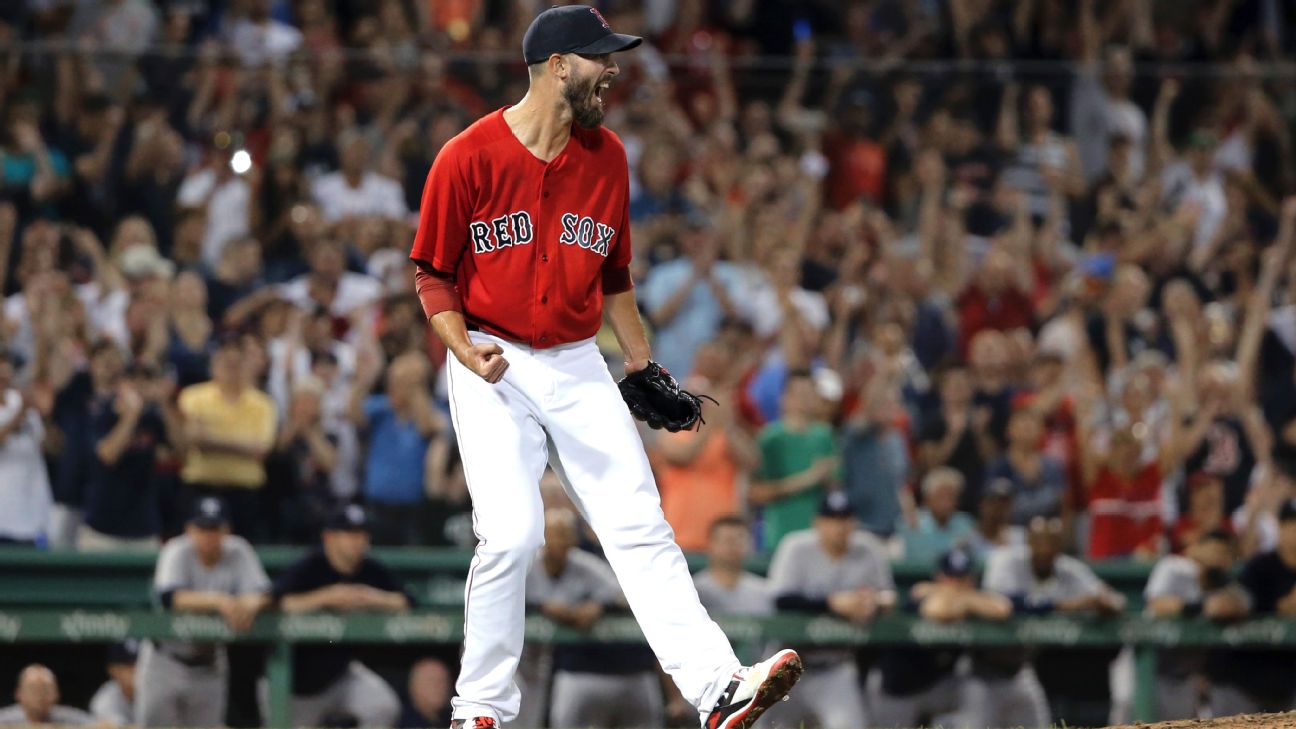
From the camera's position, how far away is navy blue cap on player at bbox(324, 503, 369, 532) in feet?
27.6

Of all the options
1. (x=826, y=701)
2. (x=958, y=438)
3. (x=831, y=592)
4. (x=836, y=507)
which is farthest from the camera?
(x=958, y=438)

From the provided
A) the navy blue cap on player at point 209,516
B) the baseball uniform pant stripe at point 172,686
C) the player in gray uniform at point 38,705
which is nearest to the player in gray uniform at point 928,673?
the baseball uniform pant stripe at point 172,686

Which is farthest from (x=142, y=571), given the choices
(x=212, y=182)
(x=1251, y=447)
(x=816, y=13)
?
(x=816, y=13)

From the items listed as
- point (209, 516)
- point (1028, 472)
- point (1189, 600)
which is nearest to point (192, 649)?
point (209, 516)

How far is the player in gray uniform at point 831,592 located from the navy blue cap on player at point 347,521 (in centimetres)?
201

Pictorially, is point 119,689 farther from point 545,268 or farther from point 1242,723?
point 1242,723

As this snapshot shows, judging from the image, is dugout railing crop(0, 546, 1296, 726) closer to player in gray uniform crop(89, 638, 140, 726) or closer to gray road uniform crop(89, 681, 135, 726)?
player in gray uniform crop(89, 638, 140, 726)

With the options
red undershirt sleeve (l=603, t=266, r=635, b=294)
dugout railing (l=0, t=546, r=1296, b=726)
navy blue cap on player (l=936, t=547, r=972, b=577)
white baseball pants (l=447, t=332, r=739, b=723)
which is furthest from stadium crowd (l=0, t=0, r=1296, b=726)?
white baseball pants (l=447, t=332, r=739, b=723)

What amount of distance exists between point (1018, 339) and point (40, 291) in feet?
18.7

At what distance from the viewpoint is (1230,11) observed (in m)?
14.5

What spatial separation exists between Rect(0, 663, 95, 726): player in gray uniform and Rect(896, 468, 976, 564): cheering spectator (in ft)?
14.3

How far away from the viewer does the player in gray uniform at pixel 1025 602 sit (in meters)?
8.70

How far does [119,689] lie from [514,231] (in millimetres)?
4347

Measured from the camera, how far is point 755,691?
475 centimetres
